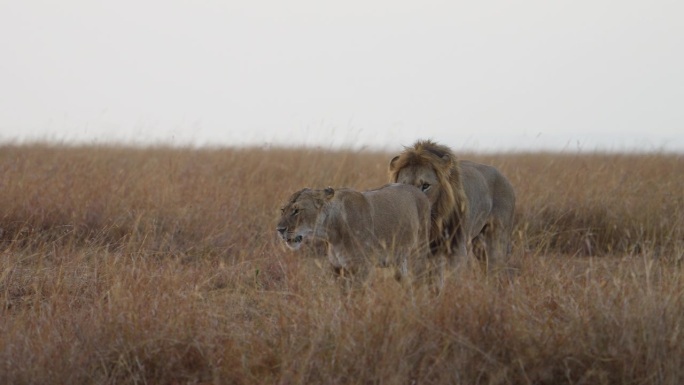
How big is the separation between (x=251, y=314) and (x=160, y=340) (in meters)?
0.96

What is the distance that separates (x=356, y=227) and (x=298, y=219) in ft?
1.16

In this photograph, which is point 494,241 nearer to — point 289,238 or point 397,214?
point 397,214

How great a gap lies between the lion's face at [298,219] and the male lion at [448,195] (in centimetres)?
106

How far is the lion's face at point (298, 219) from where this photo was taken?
16.5ft

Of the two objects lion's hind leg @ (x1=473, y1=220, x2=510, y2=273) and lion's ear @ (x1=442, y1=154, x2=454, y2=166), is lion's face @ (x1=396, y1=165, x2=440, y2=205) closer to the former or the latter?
lion's ear @ (x1=442, y1=154, x2=454, y2=166)

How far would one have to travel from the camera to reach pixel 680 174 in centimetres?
1184

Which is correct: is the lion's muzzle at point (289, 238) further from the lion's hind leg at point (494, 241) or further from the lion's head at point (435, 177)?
the lion's hind leg at point (494, 241)

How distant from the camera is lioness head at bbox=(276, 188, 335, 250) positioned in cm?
504

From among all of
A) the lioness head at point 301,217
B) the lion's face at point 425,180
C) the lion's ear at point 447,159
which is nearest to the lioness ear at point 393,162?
the lion's face at point 425,180

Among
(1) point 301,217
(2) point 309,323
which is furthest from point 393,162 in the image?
(2) point 309,323

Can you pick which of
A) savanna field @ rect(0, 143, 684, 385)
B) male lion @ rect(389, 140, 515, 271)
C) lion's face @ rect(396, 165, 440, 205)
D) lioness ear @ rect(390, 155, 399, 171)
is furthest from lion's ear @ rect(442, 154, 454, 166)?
savanna field @ rect(0, 143, 684, 385)

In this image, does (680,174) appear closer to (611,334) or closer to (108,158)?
(108,158)

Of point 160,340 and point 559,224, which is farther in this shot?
point 559,224

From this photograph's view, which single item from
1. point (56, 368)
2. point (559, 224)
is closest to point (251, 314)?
point (56, 368)
